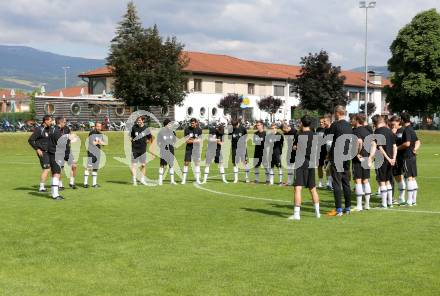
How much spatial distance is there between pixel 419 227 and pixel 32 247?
293 inches

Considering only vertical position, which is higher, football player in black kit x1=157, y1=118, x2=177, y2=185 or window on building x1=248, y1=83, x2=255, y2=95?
window on building x1=248, y1=83, x2=255, y2=95

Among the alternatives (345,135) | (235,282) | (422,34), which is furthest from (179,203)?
(422,34)

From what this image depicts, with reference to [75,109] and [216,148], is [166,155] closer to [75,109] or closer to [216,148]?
[216,148]

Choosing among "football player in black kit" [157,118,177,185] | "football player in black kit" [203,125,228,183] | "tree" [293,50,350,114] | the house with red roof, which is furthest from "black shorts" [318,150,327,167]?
the house with red roof

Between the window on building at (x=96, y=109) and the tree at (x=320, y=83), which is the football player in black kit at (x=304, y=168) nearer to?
the window on building at (x=96, y=109)

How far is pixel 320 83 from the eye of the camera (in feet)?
226

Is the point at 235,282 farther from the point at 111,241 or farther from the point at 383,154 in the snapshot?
the point at 383,154

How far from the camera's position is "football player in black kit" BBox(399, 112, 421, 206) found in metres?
15.3

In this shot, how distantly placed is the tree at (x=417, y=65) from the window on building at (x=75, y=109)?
36487 millimetres

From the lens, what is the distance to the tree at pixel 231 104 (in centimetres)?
8056

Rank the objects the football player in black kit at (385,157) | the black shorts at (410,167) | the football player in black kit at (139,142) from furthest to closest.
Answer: the football player in black kit at (139,142)
the black shorts at (410,167)
the football player in black kit at (385,157)

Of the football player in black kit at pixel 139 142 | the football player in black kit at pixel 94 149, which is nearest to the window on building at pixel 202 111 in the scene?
the football player in black kit at pixel 139 142

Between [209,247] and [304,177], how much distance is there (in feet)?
11.9

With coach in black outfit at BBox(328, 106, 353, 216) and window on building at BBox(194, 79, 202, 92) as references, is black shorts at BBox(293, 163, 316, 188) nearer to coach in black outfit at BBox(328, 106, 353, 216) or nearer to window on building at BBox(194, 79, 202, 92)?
coach in black outfit at BBox(328, 106, 353, 216)
